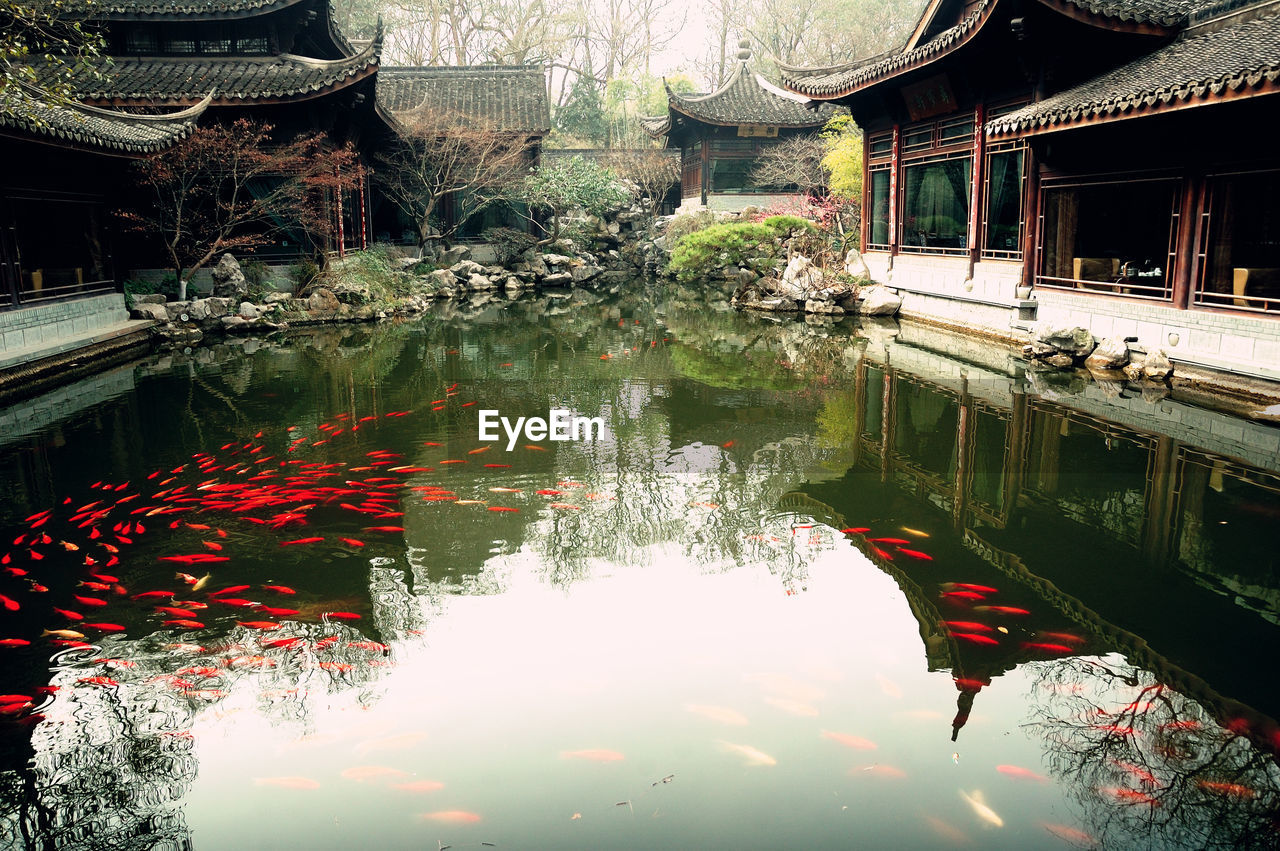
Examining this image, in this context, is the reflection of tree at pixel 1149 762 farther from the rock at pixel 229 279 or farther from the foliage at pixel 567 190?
the foliage at pixel 567 190

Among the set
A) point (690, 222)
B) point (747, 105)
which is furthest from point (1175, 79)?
point (747, 105)

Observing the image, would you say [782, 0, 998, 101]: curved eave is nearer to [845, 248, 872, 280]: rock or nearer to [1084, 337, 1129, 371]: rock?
[845, 248, 872, 280]: rock

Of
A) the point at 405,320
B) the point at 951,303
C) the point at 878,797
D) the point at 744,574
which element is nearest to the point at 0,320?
the point at 405,320

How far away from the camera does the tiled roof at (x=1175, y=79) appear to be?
27.5 feet

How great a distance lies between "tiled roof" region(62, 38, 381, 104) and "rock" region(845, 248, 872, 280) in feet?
33.0

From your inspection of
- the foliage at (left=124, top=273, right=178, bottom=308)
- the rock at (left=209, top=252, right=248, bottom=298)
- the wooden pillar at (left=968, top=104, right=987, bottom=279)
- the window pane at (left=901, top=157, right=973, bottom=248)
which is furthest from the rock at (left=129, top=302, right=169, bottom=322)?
the window pane at (left=901, top=157, right=973, bottom=248)

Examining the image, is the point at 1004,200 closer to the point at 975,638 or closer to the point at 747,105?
the point at 975,638

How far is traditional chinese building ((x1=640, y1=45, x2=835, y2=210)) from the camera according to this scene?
96.0ft

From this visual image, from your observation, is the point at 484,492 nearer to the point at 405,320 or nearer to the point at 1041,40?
the point at 1041,40

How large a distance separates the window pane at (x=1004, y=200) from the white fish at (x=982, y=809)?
12341 mm

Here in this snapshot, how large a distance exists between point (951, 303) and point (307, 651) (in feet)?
44.0

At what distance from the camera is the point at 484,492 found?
21.2 feet

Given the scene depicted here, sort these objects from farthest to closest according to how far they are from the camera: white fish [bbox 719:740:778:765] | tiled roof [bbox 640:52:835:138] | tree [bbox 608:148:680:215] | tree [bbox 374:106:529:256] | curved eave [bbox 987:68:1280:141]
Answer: tree [bbox 608:148:680:215] → tiled roof [bbox 640:52:835:138] → tree [bbox 374:106:529:256] → curved eave [bbox 987:68:1280:141] → white fish [bbox 719:740:778:765]

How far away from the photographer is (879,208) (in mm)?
18984
